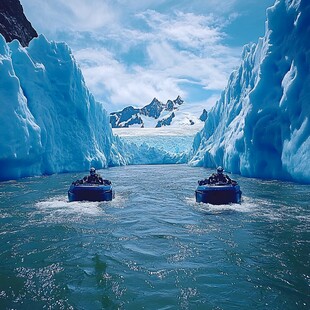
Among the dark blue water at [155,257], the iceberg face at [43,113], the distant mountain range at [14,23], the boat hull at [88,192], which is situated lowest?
the dark blue water at [155,257]

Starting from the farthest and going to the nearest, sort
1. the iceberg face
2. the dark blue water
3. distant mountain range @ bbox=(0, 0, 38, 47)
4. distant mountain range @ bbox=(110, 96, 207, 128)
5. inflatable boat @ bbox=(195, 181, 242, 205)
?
distant mountain range @ bbox=(110, 96, 207, 128) → distant mountain range @ bbox=(0, 0, 38, 47) → the iceberg face → inflatable boat @ bbox=(195, 181, 242, 205) → the dark blue water

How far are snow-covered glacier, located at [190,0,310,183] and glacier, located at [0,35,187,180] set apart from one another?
18086 mm

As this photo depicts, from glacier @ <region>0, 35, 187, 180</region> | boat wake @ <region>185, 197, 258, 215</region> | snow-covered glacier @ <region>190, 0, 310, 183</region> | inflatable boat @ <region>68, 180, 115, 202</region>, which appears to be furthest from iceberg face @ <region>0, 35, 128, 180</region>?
snow-covered glacier @ <region>190, 0, 310, 183</region>

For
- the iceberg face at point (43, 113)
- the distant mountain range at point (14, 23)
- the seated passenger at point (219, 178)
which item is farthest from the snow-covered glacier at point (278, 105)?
the distant mountain range at point (14, 23)

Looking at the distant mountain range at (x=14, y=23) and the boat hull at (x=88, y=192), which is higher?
the distant mountain range at (x=14, y=23)

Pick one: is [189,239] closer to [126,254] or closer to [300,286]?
[126,254]

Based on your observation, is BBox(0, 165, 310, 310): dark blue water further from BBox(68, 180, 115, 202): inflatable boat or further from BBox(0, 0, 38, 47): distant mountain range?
BBox(0, 0, 38, 47): distant mountain range

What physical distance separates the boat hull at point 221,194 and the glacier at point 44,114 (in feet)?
56.9

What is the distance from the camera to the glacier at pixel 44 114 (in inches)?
1043

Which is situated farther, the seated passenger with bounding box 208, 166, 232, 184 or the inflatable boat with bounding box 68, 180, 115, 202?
the seated passenger with bounding box 208, 166, 232, 184

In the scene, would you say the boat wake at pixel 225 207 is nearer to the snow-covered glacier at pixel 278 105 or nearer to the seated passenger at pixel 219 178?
the seated passenger at pixel 219 178

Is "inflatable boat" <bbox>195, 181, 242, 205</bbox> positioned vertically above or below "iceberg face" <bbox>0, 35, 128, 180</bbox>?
below

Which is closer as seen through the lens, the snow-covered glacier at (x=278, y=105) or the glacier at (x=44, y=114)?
the snow-covered glacier at (x=278, y=105)

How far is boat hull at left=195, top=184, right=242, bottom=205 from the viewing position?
49.1ft
